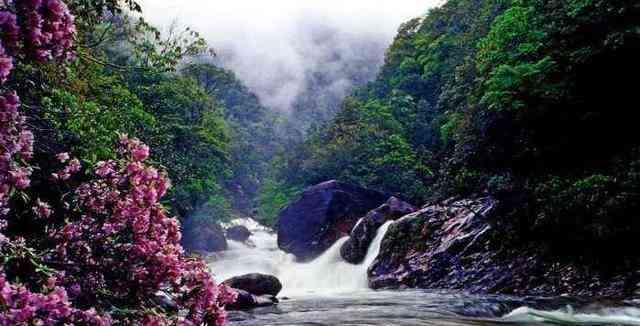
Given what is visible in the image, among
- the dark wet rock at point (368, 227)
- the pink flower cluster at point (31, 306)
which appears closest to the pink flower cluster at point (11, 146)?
the pink flower cluster at point (31, 306)

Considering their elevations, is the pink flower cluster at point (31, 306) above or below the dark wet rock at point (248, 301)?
below

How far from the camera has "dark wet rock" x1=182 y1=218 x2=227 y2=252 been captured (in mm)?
38156

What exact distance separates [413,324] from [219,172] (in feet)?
92.7

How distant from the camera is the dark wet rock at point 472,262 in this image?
12.3 metres

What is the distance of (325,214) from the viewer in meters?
29.9

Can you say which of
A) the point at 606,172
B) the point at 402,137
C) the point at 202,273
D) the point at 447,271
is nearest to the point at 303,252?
the point at 402,137

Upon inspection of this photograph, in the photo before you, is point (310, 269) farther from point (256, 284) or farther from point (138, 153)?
point (138, 153)

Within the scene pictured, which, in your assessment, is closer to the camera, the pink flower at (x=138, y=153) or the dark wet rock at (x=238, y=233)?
the pink flower at (x=138, y=153)

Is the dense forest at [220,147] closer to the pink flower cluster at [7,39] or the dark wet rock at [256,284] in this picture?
the pink flower cluster at [7,39]

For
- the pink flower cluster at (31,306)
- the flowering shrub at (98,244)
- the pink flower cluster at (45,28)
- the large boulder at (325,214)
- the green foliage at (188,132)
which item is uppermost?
the green foliage at (188,132)

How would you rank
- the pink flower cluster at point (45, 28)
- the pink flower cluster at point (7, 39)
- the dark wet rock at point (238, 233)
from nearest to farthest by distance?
the pink flower cluster at point (7, 39) < the pink flower cluster at point (45, 28) < the dark wet rock at point (238, 233)

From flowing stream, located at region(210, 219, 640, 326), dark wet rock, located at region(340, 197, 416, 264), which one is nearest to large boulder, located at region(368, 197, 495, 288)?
flowing stream, located at region(210, 219, 640, 326)

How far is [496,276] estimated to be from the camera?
1454 cm

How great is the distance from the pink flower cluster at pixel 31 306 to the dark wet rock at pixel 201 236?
35.1 metres
